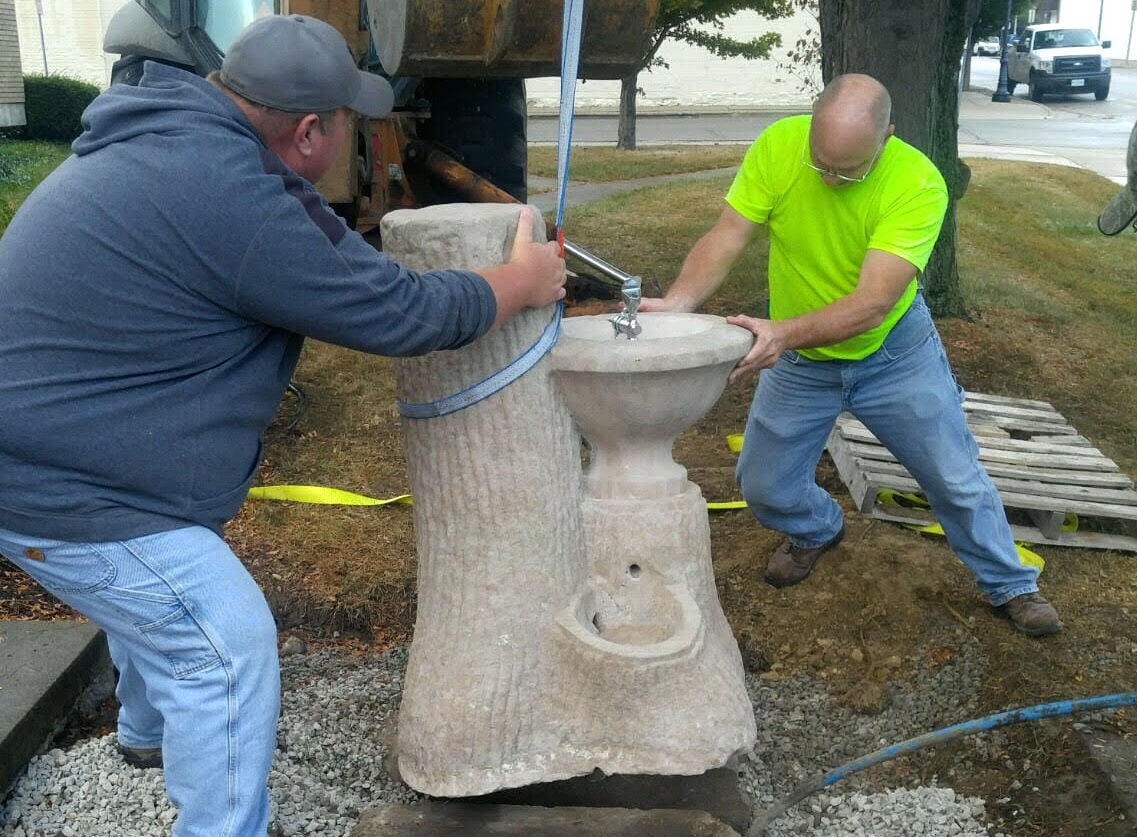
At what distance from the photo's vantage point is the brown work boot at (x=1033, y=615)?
3.61 meters

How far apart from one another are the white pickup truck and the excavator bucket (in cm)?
2550

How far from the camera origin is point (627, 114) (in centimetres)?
1553

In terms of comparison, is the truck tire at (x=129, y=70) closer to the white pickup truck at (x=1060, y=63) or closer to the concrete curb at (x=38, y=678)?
the concrete curb at (x=38, y=678)

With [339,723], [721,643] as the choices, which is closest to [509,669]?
[721,643]

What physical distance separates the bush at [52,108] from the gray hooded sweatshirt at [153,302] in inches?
619

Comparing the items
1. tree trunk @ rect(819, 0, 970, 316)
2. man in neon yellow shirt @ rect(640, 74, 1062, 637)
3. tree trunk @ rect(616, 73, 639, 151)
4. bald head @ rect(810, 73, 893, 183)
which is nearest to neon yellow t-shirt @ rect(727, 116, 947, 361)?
man in neon yellow shirt @ rect(640, 74, 1062, 637)

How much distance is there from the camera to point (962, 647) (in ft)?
11.8

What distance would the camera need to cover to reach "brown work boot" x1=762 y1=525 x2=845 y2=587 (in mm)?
3961

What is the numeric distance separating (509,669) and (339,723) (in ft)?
2.81

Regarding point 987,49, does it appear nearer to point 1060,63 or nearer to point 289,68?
point 1060,63

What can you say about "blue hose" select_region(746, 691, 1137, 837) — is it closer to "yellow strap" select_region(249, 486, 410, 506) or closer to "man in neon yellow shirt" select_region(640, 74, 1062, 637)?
"man in neon yellow shirt" select_region(640, 74, 1062, 637)

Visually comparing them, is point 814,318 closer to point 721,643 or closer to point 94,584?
point 721,643

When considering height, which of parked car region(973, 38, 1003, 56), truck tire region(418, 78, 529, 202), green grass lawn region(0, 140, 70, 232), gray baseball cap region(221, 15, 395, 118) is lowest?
green grass lawn region(0, 140, 70, 232)

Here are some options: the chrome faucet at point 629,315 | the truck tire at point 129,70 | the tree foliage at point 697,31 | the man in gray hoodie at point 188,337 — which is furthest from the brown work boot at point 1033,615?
the tree foliage at point 697,31
